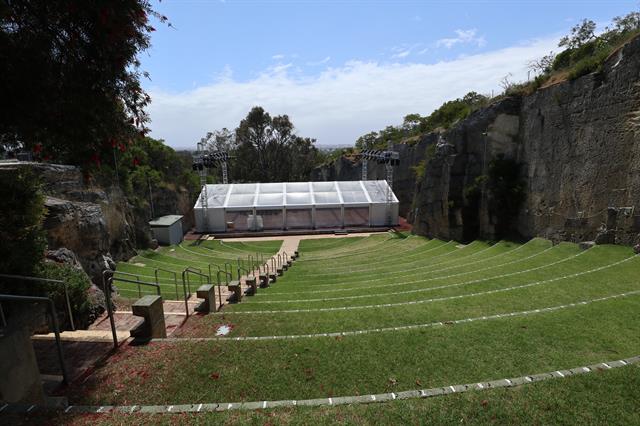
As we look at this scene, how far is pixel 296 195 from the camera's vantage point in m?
32.8

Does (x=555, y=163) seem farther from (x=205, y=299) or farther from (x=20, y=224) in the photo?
(x=20, y=224)

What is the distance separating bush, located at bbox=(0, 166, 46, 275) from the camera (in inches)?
235

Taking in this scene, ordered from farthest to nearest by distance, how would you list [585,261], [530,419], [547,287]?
[585,261] < [547,287] < [530,419]

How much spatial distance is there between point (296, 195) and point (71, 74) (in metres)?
27.9

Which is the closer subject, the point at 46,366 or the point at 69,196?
the point at 46,366

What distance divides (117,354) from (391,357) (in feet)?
14.2

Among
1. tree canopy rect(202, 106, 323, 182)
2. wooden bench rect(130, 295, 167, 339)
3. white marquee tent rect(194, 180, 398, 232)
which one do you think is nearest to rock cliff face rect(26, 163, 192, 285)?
wooden bench rect(130, 295, 167, 339)

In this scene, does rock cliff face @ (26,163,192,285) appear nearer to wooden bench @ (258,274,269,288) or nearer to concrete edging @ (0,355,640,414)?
wooden bench @ (258,274,269,288)

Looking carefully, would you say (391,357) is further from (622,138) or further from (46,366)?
(622,138)

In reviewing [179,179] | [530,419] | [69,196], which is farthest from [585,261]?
[179,179]

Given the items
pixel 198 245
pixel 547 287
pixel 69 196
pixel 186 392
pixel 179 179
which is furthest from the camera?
pixel 179 179

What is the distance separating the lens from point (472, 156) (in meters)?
21.9

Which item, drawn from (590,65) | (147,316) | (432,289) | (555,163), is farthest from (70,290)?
(590,65)

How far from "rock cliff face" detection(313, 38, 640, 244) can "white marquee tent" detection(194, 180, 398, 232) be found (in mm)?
7243
